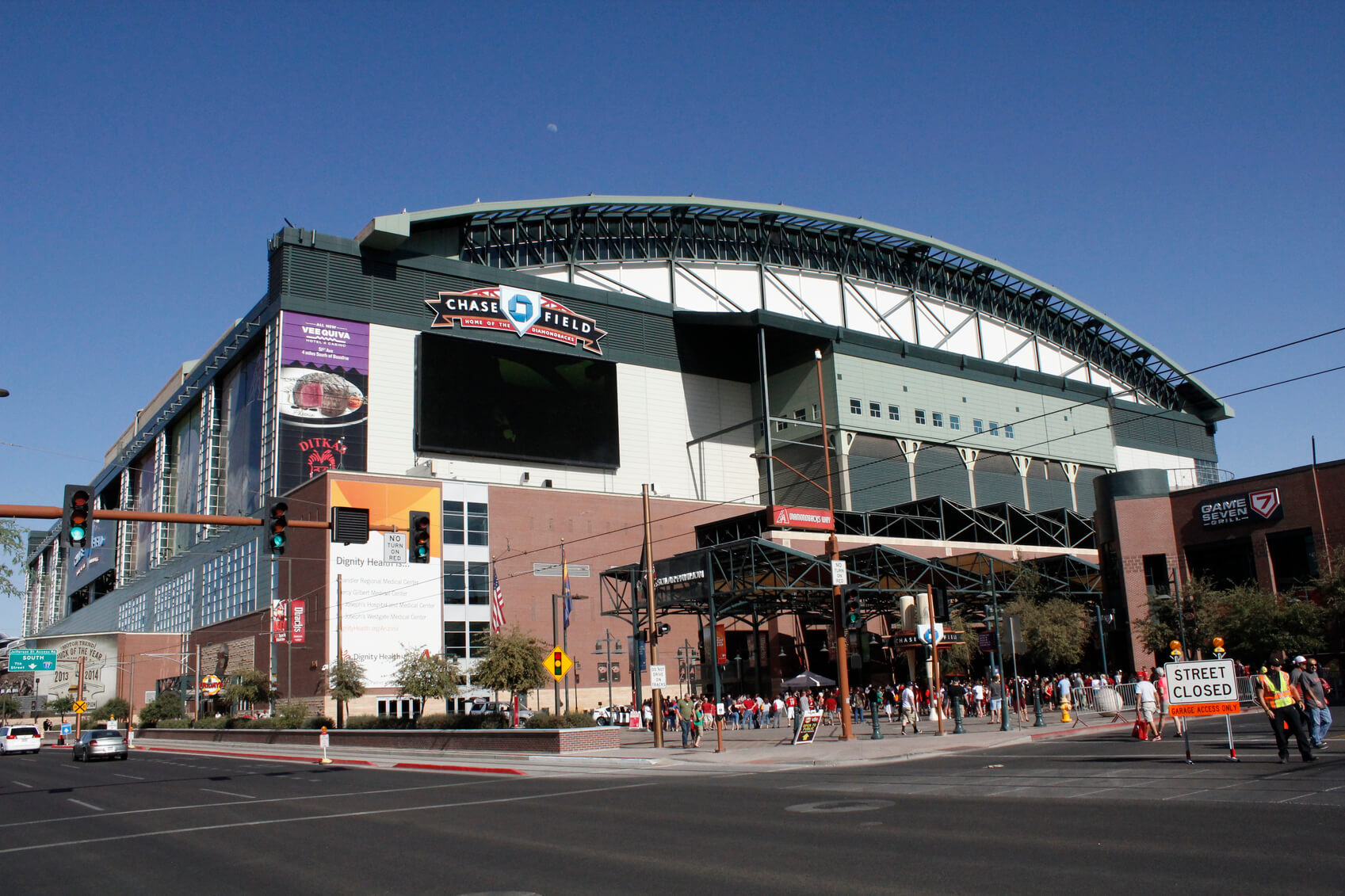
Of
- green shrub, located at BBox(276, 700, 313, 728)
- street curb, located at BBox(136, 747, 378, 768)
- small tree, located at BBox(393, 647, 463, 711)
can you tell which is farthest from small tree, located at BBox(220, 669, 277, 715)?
small tree, located at BBox(393, 647, 463, 711)

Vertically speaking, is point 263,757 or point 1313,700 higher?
point 1313,700

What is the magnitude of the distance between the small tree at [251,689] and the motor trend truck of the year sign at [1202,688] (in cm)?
5647

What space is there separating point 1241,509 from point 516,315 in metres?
50.7

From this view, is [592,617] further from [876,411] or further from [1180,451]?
[1180,451]

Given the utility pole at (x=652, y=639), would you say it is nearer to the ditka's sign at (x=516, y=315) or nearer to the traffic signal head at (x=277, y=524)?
the traffic signal head at (x=277, y=524)

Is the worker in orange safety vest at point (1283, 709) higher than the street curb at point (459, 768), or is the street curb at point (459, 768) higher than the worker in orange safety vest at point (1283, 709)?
the worker in orange safety vest at point (1283, 709)

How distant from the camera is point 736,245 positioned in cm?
9338

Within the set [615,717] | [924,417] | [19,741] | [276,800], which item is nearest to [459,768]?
[276,800]

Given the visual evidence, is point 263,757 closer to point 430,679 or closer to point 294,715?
point 430,679

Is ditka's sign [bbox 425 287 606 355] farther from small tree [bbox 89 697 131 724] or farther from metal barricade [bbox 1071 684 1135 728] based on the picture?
metal barricade [bbox 1071 684 1135 728]

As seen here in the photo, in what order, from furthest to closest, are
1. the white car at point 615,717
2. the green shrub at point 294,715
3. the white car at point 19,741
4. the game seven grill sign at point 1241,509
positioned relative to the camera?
the white car at point 19,741
the green shrub at point 294,715
the white car at point 615,717
the game seven grill sign at point 1241,509

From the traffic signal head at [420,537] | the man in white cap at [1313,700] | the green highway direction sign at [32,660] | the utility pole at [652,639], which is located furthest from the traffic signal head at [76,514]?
the green highway direction sign at [32,660]

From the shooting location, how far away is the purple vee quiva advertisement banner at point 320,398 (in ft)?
226

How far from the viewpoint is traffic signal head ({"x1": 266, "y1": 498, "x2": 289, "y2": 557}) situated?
19297 mm
